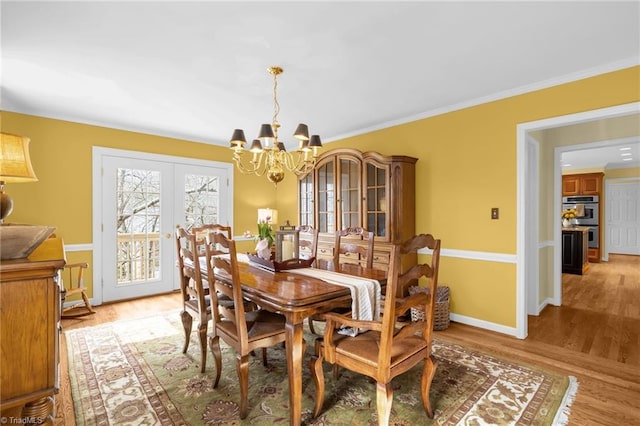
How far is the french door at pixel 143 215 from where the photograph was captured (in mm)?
4191

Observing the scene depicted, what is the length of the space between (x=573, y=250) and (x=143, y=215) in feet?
25.6

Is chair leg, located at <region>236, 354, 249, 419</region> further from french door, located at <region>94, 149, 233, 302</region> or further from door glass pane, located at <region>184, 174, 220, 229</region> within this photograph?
door glass pane, located at <region>184, 174, 220, 229</region>

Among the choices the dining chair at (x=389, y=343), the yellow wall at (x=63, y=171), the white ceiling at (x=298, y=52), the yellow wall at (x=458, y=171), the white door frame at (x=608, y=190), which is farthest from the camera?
the white door frame at (x=608, y=190)

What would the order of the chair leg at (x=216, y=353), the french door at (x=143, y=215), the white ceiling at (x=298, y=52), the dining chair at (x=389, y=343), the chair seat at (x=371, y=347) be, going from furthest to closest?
1. the french door at (x=143, y=215)
2. the chair leg at (x=216, y=353)
3. the white ceiling at (x=298, y=52)
4. the chair seat at (x=371, y=347)
5. the dining chair at (x=389, y=343)

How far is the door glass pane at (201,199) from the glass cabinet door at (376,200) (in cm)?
270

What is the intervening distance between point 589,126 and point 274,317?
437 cm

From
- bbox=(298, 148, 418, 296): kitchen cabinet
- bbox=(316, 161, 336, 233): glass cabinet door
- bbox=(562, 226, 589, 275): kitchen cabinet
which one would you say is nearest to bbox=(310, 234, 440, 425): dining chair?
bbox=(298, 148, 418, 296): kitchen cabinet

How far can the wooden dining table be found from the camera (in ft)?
5.63

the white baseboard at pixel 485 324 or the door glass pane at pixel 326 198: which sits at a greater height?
the door glass pane at pixel 326 198

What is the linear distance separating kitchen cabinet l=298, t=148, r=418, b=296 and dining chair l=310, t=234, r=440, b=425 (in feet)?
5.72

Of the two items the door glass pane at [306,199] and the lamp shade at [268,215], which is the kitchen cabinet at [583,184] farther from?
the lamp shade at [268,215]

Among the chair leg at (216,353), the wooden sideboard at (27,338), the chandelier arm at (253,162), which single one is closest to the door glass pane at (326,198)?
the chandelier arm at (253,162)

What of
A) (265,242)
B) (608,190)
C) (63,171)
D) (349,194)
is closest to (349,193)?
(349,194)

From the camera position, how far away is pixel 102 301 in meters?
4.15
